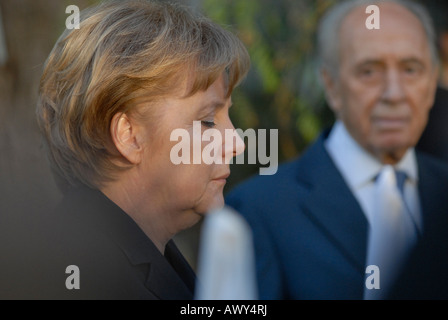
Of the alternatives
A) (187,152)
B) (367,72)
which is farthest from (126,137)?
(367,72)

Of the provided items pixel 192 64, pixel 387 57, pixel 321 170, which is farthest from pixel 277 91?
pixel 192 64

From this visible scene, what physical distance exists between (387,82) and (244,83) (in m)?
0.91

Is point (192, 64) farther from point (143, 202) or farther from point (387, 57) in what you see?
point (387, 57)

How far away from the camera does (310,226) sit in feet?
7.38

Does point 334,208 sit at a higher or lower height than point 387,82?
lower

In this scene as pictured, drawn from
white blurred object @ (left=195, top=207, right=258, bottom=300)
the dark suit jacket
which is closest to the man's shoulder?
the dark suit jacket

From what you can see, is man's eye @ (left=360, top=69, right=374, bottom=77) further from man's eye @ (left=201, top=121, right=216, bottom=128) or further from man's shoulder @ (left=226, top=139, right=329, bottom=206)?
man's eye @ (left=201, top=121, right=216, bottom=128)

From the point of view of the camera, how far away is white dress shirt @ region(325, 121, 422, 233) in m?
2.37

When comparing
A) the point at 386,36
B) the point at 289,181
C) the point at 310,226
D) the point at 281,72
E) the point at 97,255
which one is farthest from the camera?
the point at 281,72

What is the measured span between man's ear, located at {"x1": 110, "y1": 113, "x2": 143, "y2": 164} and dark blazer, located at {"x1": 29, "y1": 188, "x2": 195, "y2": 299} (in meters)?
0.11

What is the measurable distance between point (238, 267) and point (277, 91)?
2.55 metres

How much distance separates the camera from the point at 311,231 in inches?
88.3

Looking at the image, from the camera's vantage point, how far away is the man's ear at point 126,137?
142 centimetres

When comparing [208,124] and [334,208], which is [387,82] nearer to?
[334,208]
